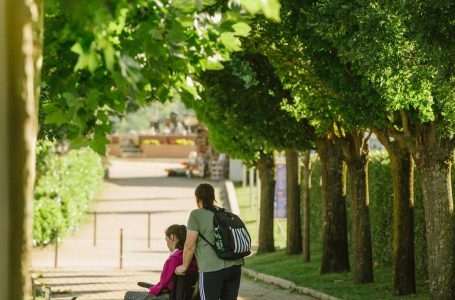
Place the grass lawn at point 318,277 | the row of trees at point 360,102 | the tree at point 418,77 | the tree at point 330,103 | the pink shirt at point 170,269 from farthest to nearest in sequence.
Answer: the grass lawn at point 318,277
the tree at point 330,103
the row of trees at point 360,102
the tree at point 418,77
the pink shirt at point 170,269

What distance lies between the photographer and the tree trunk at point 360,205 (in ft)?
63.7

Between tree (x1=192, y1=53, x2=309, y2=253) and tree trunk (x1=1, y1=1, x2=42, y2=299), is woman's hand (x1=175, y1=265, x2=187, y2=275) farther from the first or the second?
tree (x1=192, y1=53, x2=309, y2=253)

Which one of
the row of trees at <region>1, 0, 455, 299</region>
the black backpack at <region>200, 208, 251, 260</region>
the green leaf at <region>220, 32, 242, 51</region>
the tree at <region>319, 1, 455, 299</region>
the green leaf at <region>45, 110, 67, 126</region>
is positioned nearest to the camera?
the row of trees at <region>1, 0, 455, 299</region>

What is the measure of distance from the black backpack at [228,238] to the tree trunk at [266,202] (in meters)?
18.1

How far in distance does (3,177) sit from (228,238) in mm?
3658

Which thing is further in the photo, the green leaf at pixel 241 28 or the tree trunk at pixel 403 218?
the tree trunk at pixel 403 218

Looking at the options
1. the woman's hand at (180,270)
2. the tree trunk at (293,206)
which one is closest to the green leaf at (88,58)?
the woman's hand at (180,270)

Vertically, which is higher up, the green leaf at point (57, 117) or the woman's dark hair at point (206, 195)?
the green leaf at point (57, 117)

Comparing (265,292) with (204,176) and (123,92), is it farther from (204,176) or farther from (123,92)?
(204,176)

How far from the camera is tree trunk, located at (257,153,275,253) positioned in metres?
28.1

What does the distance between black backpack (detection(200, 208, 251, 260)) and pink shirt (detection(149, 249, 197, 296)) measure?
0.64 meters

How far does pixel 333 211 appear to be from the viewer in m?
21.3

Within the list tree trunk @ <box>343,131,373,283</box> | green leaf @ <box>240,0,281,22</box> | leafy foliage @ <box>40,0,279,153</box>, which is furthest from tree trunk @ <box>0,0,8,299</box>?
tree trunk @ <box>343,131,373,283</box>

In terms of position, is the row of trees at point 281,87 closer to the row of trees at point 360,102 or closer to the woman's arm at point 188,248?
the row of trees at point 360,102
